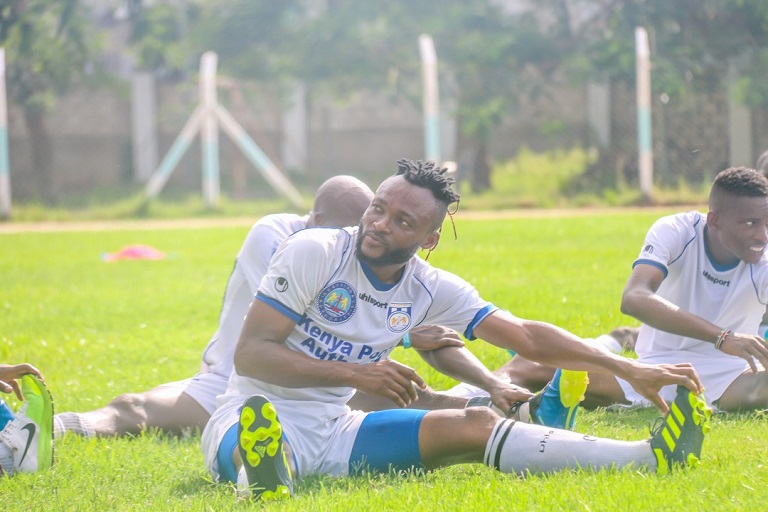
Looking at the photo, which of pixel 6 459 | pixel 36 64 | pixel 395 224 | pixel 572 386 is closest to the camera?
pixel 395 224

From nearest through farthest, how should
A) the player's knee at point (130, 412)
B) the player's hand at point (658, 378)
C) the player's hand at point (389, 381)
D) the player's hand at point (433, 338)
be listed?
the player's hand at point (389, 381)
the player's hand at point (658, 378)
the player's hand at point (433, 338)
the player's knee at point (130, 412)

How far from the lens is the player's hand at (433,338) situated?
212 inches

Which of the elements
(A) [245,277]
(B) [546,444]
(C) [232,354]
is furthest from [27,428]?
(B) [546,444]

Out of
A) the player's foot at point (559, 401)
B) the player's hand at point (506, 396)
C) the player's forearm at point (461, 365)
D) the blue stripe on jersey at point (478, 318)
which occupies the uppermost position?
the blue stripe on jersey at point (478, 318)

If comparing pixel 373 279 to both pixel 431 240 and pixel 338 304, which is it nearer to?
pixel 338 304

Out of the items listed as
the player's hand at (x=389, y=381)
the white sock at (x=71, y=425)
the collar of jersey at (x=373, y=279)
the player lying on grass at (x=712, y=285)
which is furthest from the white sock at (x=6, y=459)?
the player lying on grass at (x=712, y=285)

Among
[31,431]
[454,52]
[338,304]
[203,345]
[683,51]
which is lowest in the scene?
[203,345]

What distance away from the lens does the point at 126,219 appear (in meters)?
19.9

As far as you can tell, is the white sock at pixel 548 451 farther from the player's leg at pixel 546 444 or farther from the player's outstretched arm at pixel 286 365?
the player's outstretched arm at pixel 286 365

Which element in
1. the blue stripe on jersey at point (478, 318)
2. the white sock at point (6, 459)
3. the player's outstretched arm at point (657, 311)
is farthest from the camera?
the player's outstretched arm at point (657, 311)

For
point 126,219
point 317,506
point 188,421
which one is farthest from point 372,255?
point 126,219

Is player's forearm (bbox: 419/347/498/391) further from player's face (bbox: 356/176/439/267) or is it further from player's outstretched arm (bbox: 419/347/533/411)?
player's face (bbox: 356/176/439/267)

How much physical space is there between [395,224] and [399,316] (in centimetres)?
41

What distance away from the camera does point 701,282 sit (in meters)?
6.20
